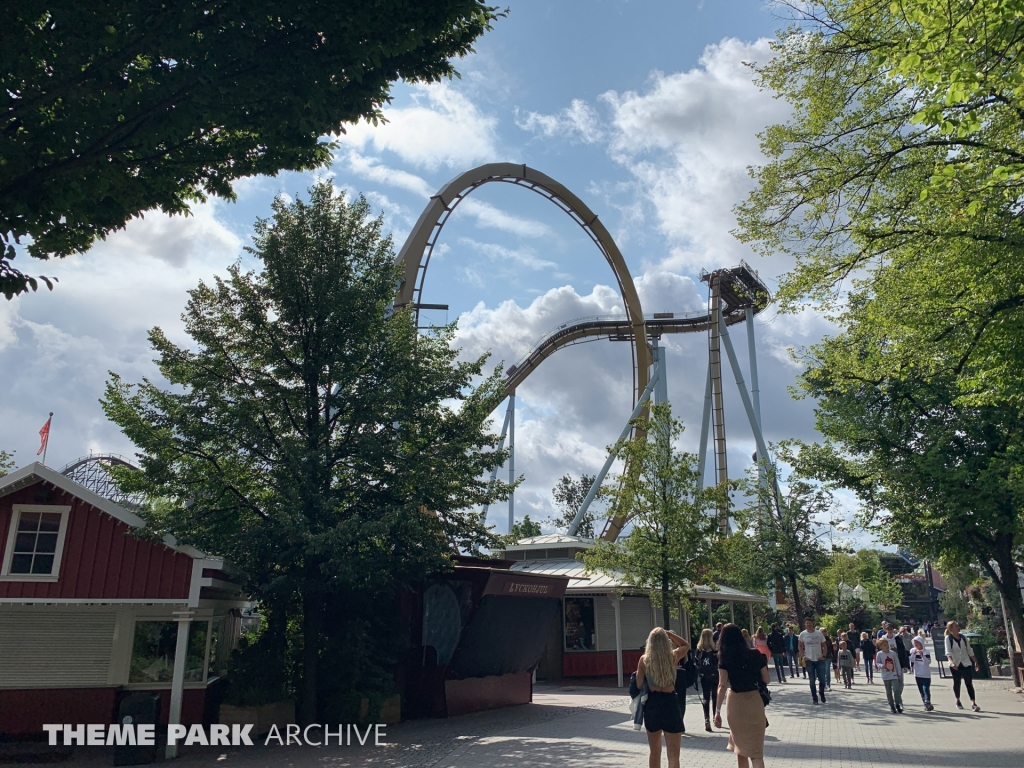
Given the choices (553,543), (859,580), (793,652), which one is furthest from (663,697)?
(859,580)

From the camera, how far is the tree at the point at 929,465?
601 inches

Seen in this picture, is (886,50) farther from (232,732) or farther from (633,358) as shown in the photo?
(633,358)

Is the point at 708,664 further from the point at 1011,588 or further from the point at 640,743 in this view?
the point at 1011,588

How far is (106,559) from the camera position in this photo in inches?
454

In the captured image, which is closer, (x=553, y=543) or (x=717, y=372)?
(x=553, y=543)

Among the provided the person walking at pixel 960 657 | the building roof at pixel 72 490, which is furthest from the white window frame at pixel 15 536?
the person walking at pixel 960 657

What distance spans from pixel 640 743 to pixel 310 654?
566cm

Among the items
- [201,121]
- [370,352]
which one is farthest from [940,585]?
[201,121]

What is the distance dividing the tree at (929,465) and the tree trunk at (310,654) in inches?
383

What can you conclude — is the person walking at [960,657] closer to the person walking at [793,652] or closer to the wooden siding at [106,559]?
the person walking at [793,652]

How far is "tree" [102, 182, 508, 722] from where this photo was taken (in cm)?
1257

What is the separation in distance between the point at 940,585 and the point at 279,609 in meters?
79.7

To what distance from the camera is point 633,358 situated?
3578 centimetres

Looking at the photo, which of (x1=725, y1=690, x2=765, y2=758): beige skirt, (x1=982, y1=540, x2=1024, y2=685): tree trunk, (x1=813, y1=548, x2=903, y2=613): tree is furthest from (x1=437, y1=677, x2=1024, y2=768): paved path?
(x1=813, y1=548, x2=903, y2=613): tree
